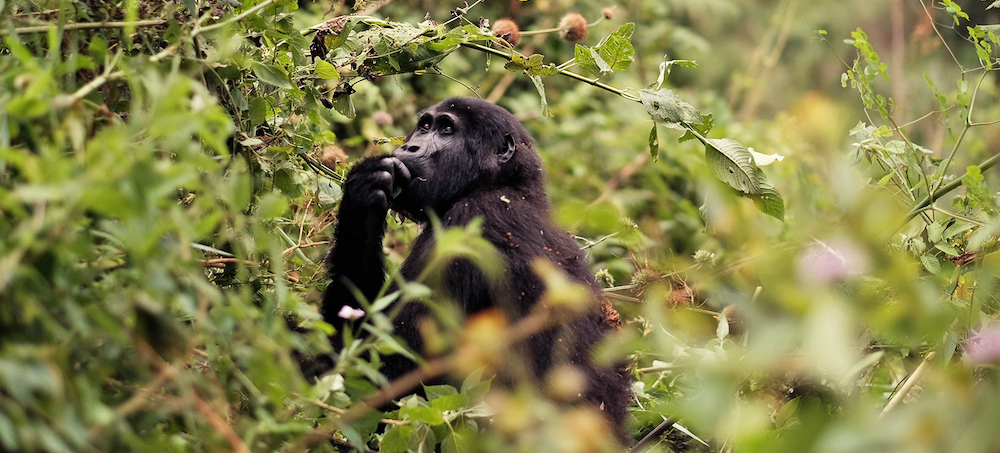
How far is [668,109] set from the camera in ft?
8.12

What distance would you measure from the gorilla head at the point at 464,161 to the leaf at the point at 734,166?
68 centimetres

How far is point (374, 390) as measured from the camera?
1.48 meters

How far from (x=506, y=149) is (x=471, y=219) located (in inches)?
19.5

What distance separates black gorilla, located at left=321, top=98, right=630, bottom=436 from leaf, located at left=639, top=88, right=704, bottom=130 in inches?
20.0

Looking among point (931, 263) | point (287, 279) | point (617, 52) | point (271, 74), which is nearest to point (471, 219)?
point (287, 279)

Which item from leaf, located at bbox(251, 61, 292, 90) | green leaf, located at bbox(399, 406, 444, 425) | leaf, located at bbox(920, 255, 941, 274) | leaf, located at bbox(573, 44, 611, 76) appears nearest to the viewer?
green leaf, located at bbox(399, 406, 444, 425)

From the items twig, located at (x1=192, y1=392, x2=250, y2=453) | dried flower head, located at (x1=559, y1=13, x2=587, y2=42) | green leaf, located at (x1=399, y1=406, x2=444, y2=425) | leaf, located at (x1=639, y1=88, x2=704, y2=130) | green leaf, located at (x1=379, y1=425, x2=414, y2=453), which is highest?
twig, located at (x1=192, y1=392, x2=250, y2=453)

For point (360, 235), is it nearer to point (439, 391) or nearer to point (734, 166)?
point (439, 391)

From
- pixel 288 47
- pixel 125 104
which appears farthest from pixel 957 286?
pixel 125 104

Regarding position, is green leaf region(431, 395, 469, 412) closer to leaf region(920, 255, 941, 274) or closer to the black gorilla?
the black gorilla

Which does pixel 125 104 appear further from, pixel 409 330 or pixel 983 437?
pixel 983 437

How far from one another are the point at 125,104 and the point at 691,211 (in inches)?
164

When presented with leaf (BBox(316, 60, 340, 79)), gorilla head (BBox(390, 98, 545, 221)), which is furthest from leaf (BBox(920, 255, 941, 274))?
leaf (BBox(316, 60, 340, 79))

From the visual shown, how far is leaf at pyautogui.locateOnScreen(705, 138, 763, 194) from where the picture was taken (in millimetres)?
2459
